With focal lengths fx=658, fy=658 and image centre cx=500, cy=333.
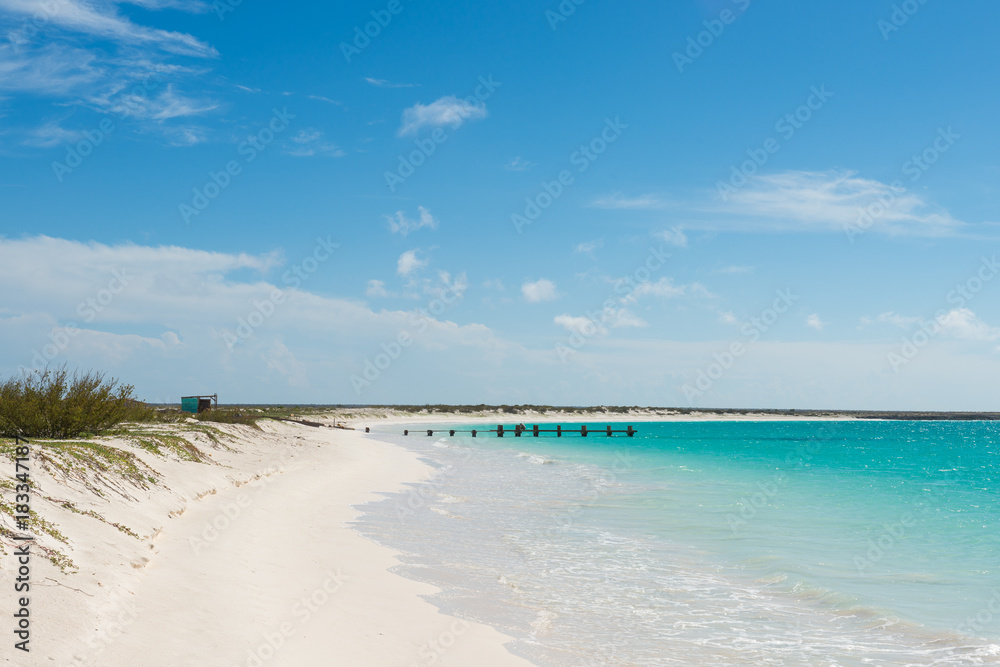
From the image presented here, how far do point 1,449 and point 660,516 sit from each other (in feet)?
53.3

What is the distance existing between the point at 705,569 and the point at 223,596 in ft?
30.1

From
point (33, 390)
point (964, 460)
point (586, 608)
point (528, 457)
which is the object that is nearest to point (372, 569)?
point (586, 608)

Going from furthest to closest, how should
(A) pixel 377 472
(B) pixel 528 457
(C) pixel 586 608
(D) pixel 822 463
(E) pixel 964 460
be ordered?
(E) pixel 964 460 < (D) pixel 822 463 < (B) pixel 528 457 < (A) pixel 377 472 < (C) pixel 586 608

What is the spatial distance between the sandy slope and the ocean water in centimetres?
95

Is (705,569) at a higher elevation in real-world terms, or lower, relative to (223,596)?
lower

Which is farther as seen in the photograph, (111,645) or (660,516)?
(660,516)

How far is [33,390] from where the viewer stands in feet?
60.4

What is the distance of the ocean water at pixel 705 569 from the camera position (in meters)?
9.00

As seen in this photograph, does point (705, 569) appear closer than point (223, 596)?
Result: No

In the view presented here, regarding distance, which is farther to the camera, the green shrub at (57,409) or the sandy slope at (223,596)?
the green shrub at (57,409)

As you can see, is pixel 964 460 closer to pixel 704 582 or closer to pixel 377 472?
pixel 377 472

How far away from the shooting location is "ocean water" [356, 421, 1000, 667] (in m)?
9.00

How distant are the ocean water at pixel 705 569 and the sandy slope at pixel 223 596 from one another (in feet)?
3.11

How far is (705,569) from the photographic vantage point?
13.4 m
